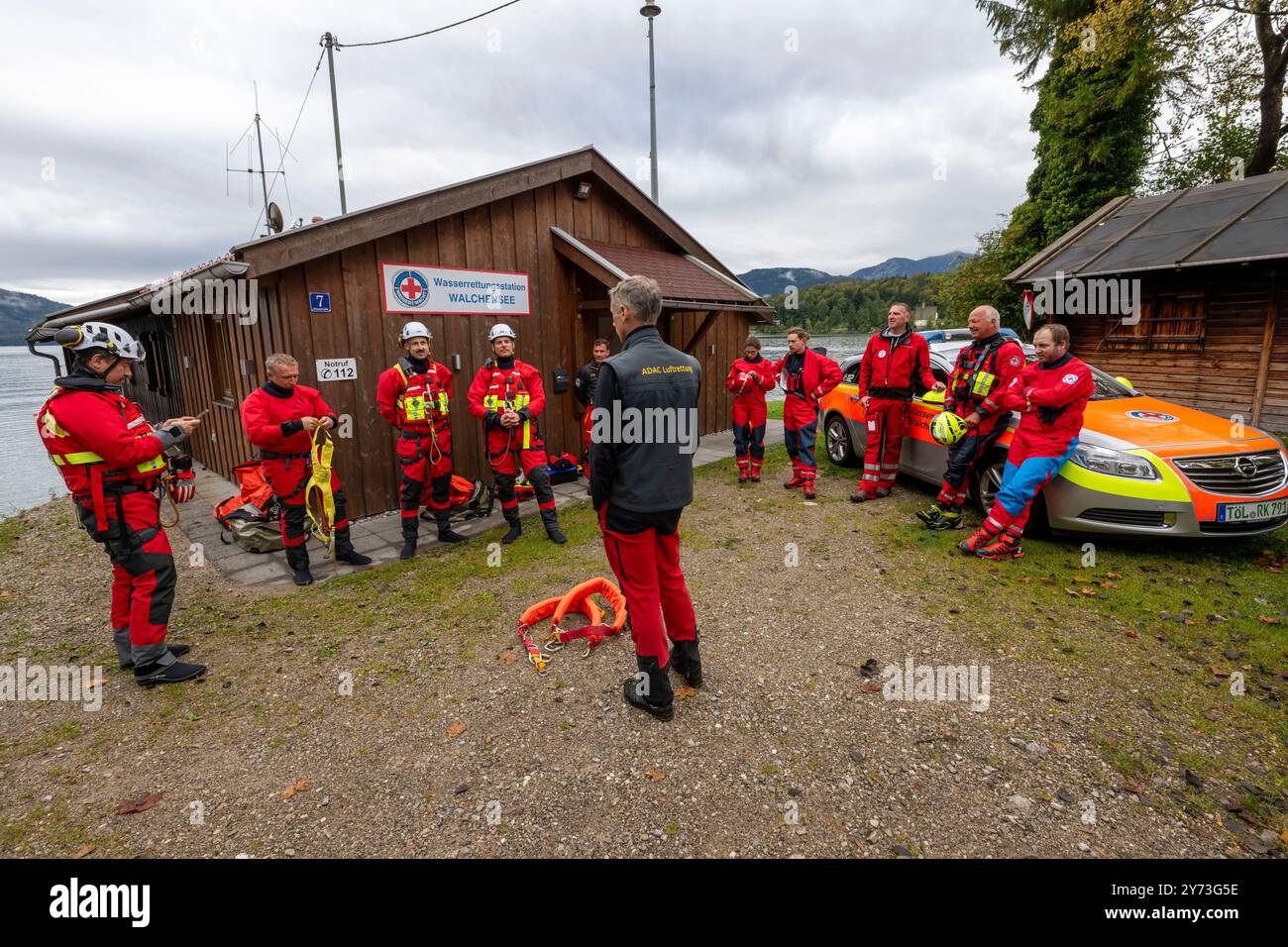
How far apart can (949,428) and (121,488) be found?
6855 millimetres

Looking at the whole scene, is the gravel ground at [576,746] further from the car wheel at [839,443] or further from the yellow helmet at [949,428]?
the car wheel at [839,443]

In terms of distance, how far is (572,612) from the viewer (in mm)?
4645

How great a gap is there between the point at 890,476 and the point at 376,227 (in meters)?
6.84

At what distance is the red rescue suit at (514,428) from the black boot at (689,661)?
2.97m

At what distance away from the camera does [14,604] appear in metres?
4.96

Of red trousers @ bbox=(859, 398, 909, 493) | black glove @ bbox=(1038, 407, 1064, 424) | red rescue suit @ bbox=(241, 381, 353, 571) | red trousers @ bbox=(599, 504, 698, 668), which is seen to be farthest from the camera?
red trousers @ bbox=(859, 398, 909, 493)

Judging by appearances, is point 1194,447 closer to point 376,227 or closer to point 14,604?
point 376,227

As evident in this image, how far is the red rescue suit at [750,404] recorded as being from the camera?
786 centimetres

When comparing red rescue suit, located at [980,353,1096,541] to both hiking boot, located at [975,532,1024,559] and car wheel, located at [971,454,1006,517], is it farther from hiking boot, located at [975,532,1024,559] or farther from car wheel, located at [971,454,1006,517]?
car wheel, located at [971,454,1006,517]

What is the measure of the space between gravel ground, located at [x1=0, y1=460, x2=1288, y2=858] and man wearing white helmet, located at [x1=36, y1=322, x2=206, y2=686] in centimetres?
35

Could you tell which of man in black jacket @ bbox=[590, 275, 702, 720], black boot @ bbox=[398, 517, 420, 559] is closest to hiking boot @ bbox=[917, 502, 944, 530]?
man in black jacket @ bbox=[590, 275, 702, 720]

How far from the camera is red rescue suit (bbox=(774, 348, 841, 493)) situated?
7605mm
